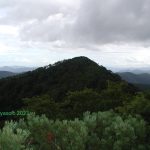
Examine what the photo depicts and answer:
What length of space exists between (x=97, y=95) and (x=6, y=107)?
68318 mm

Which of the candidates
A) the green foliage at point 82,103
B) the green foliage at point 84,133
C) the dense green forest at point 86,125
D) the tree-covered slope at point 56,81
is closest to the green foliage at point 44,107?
the dense green forest at point 86,125

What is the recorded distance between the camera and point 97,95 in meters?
50.1

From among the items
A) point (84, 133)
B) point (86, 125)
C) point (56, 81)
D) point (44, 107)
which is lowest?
point (44, 107)

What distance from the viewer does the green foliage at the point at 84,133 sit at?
12.4 m

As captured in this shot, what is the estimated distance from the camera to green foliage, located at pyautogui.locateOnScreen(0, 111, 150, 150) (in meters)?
12.4

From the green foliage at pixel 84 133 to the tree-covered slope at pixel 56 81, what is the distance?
87230 mm

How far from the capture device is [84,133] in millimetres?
12500

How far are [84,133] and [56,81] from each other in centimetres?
12154

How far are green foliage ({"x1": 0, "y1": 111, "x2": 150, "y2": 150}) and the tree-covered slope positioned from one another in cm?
8723

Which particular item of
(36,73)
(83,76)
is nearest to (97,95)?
(83,76)

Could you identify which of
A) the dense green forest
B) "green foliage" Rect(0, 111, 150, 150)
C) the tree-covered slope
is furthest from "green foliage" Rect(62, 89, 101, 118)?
the tree-covered slope

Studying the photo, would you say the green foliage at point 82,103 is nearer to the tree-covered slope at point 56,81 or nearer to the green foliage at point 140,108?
the green foliage at point 140,108

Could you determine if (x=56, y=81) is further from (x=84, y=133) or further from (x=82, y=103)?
(x=84, y=133)

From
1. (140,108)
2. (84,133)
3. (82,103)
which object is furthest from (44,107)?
(84,133)
